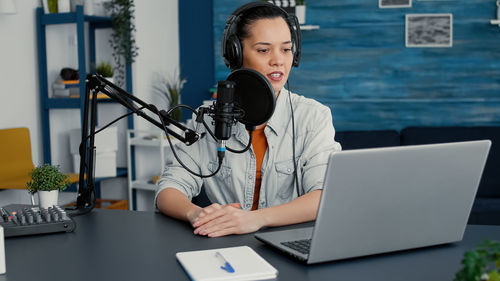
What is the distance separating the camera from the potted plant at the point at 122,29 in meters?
3.86

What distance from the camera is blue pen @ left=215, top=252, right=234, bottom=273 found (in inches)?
41.4

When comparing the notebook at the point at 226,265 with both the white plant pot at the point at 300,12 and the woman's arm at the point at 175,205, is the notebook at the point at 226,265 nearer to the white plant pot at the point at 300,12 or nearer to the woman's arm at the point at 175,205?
the woman's arm at the point at 175,205

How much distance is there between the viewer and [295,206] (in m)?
1.47

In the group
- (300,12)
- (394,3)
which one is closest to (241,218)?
(300,12)

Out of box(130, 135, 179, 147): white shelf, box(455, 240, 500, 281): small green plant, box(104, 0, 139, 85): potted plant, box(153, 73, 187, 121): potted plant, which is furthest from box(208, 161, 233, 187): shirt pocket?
box(153, 73, 187, 121): potted plant

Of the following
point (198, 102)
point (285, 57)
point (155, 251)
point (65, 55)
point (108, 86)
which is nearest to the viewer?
point (155, 251)

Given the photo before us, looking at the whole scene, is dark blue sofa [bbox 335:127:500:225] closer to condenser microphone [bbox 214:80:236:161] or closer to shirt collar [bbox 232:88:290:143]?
shirt collar [bbox 232:88:290:143]

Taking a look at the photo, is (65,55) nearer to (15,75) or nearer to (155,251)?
(15,75)

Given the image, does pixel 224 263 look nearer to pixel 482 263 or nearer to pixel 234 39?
pixel 482 263

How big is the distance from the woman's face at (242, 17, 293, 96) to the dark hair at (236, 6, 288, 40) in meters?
0.01

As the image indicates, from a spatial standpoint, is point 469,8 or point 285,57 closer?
point 285,57

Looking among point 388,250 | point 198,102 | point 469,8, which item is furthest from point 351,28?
point 388,250

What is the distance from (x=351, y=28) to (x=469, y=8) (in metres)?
0.86

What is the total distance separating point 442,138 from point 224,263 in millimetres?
3011
